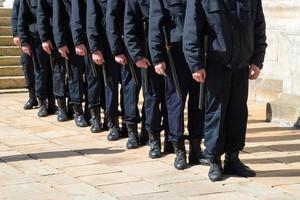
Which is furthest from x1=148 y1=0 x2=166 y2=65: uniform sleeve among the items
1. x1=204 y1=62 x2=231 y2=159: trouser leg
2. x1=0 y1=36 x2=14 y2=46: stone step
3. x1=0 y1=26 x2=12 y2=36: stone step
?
x1=0 y1=26 x2=12 y2=36: stone step

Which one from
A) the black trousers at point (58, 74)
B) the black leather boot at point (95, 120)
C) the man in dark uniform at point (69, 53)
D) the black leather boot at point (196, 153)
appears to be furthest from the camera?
the black trousers at point (58, 74)

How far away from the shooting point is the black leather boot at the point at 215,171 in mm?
5730

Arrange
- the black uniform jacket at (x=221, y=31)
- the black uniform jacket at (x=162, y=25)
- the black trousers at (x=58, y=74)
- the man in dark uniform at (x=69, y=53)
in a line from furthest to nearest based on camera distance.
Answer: the black trousers at (x=58, y=74) → the man in dark uniform at (x=69, y=53) → the black uniform jacket at (x=162, y=25) → the black uniform jacket at (x=221, y=31)

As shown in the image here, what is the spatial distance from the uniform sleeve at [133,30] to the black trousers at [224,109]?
1.03 meters

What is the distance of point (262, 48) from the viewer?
19.2 ft

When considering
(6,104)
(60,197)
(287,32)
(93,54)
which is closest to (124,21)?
(93,54)

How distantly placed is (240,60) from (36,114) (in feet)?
14.7

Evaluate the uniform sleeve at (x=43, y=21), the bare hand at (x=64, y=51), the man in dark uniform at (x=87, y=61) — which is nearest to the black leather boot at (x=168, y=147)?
the man in dark uniform at (x=87, y=61)

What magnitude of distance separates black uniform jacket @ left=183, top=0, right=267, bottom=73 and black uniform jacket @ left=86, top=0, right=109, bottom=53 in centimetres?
188

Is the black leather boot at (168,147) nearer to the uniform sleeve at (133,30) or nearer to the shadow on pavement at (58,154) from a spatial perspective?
the shadow on pavement at (58,154)

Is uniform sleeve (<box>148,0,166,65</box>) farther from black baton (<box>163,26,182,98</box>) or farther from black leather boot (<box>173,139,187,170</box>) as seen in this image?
black leather boot (<box>173,139,187,170</box>)

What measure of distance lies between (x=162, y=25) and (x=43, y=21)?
9.14 feet

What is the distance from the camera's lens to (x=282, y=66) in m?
9.52

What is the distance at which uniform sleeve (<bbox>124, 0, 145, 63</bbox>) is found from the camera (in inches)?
256
